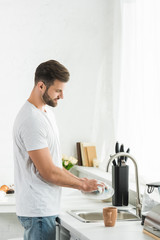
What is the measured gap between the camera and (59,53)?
363cm

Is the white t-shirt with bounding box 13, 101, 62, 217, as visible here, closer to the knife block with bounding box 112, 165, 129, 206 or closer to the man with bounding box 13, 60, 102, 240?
the man with bounding box 13, 60, 102, 240

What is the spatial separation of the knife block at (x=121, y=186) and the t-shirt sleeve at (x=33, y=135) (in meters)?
0.60

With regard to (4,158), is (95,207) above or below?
below

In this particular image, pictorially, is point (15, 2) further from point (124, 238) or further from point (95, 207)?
point (124, 238)

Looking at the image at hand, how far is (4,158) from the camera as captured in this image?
11.5ft

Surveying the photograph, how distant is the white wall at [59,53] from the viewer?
11.5ft

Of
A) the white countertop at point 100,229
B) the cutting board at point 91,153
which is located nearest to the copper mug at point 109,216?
the white countertop at point 100,229

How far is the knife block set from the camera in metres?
2.66

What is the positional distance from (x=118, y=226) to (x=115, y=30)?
195 cm

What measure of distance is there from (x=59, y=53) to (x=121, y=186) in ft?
4.68

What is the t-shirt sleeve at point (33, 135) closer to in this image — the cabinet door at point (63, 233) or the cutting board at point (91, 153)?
the cabinet door at point (63, 233)

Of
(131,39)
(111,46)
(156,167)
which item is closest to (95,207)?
(156,167)

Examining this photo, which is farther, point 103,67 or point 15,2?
point 103,67

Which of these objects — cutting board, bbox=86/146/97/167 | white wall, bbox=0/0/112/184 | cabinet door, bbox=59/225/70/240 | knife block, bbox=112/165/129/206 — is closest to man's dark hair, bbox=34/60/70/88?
knife block, bbox=112/165/129/206
